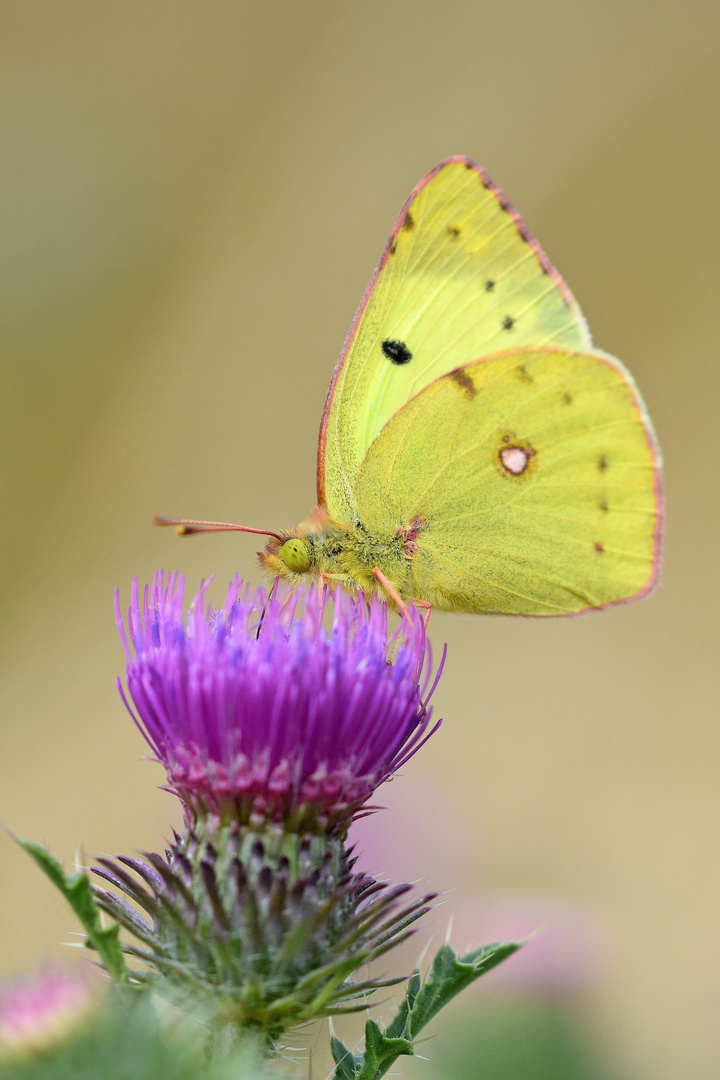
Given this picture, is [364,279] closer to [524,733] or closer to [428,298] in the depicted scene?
[524,733]

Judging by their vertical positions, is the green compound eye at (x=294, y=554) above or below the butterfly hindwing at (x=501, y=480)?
below

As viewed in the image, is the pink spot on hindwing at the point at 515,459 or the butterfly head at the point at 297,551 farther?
the pink spot on hindwing at the point at 515,459

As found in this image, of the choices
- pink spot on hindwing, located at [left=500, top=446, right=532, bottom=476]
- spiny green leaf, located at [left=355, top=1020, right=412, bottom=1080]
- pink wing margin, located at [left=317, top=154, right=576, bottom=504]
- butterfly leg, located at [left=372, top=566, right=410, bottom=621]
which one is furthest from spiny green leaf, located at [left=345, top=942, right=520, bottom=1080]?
pink spot on hindwing, located at [left=500, top=446, right=532, bottom=476]

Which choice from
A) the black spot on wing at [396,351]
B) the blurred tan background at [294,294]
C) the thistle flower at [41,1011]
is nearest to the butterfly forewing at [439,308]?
the black spot on wing at [396,351]

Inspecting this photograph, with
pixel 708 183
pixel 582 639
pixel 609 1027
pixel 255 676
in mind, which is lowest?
pixel 609 1027

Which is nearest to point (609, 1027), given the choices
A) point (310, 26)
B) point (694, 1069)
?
point (694, 1069)

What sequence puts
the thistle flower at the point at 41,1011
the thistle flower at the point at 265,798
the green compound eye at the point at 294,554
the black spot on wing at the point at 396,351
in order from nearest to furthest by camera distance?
the thistle flower at the point at 41,1011 < the thistle flower at the point at 265,798 < the green compound eye at the point at 294,554 < the black spot on wing at the point at 396,351

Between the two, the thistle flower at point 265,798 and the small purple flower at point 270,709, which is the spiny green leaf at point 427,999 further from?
the small purple flower at point 270,709
